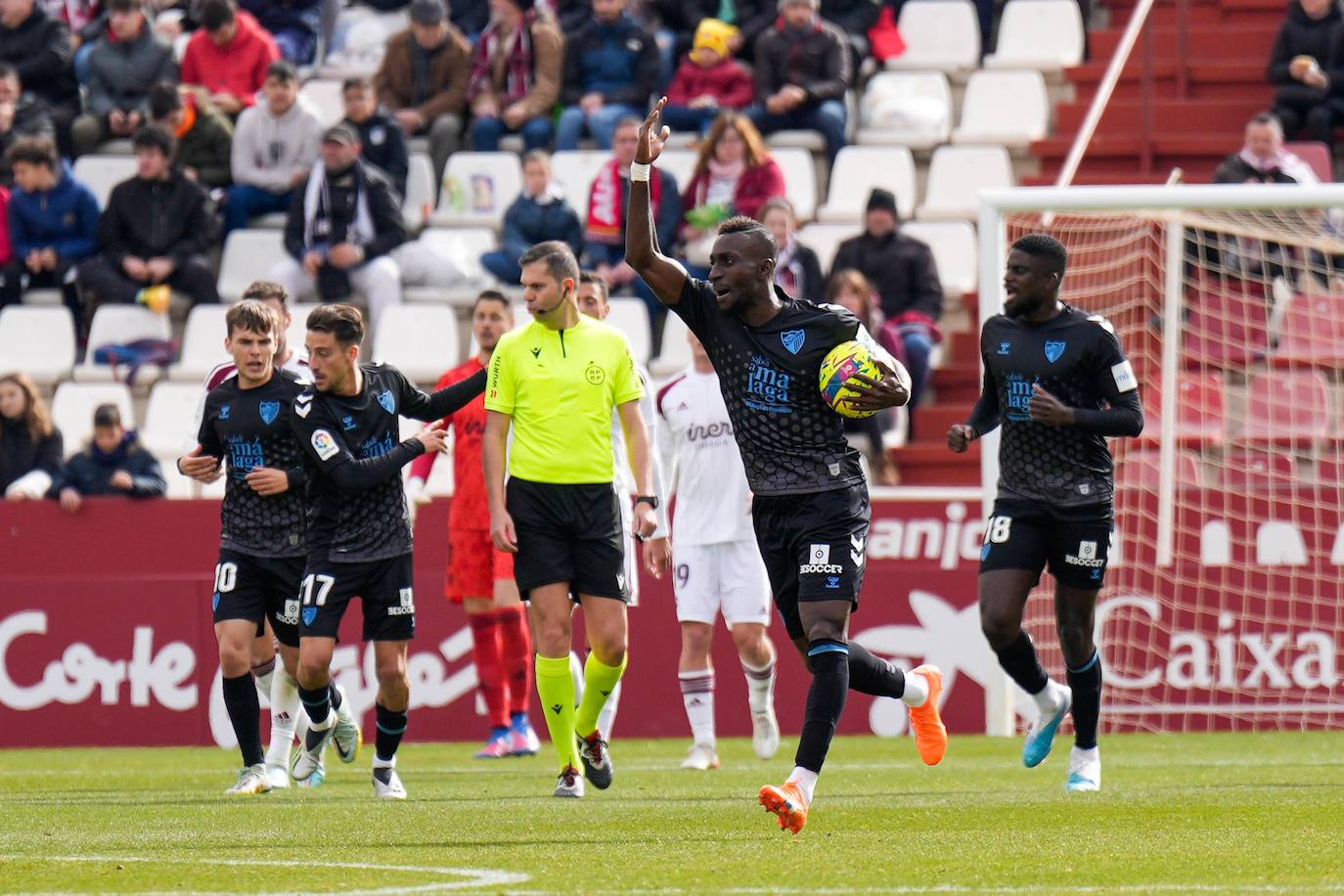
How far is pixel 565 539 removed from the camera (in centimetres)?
931

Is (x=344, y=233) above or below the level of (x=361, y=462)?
above

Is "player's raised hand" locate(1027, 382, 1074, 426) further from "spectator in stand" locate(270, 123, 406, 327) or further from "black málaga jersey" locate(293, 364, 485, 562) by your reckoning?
"spectator in stand" locate(270, 123, 406, 327)

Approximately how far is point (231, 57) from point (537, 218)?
4.00 metres

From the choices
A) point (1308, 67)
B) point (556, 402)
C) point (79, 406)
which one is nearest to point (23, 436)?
point (79, 406)

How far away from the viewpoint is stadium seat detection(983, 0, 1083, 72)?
18797 mm

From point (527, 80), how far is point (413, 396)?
31.6 feet

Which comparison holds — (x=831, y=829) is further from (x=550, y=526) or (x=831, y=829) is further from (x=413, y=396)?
(x=413, y=396)

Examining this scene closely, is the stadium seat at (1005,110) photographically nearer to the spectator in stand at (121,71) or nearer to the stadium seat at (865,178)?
the stadium seat at (865,178)

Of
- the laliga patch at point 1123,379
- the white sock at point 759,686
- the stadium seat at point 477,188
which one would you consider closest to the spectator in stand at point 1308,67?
the stadium seat at point 477,188

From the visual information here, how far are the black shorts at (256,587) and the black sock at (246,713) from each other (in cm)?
28

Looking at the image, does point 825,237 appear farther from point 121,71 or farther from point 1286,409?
point 121,71

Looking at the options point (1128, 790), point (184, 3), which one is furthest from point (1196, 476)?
point (184, 3)

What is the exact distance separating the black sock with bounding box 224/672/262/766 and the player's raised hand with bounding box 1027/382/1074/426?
3.64 m

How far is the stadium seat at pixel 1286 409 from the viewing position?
1462 cm
